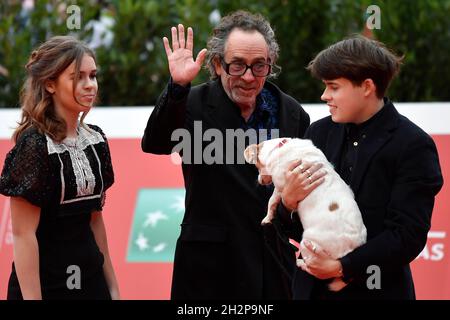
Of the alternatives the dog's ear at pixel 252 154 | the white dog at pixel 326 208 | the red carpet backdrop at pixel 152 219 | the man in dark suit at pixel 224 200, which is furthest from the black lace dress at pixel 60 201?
the red carpet backdrop at pixel 152 219

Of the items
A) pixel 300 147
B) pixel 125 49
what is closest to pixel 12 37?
pixel 125 49

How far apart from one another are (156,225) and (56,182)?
188cm

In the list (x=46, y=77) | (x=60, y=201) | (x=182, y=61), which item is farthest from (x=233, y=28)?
(x=60, y=201)

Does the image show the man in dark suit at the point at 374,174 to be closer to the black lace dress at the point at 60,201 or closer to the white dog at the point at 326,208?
the white dog at the point at 326,208

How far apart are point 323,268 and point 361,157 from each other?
0.42 metres

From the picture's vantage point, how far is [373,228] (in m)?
2.90

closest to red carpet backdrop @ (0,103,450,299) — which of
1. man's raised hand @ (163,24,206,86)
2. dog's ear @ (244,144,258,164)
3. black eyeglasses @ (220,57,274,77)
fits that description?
black eyeglasses @ (220,57,274,77)

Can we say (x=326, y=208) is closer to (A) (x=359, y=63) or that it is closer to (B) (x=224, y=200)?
(A) (x=359, y=63)

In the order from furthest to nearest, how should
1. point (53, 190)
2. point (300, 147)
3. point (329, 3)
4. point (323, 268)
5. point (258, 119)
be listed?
point (329, 3) → point (258, 119) → point (53, 190) → point (300, 147) → point (323, 268)

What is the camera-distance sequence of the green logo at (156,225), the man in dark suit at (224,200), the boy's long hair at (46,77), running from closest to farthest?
the boy's long hair at (46,77), the man in dark suit at (224,200), the green logo at (156,225)

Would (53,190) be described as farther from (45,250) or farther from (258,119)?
(258,119)

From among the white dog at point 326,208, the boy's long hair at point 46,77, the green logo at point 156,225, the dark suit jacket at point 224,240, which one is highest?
the boy's long hair at point 46,77

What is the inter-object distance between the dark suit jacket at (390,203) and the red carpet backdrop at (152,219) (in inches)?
80.3

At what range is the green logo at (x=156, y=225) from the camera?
5113 millimetres
